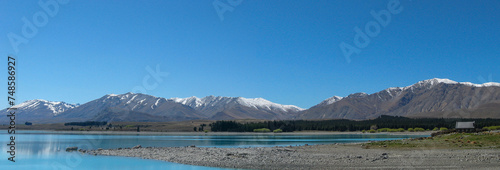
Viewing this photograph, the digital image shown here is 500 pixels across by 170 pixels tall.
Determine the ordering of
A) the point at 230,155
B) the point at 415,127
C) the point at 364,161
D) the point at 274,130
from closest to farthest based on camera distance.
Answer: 1. the point at 364,161
2. the point at 230,155
3. the point at 415,127
4. the point at 274,130

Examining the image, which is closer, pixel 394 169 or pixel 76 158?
pixel 394 169

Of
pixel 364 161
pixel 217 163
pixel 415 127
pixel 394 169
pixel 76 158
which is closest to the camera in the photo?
pixel 394 169

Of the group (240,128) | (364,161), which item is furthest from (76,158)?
(240,128)

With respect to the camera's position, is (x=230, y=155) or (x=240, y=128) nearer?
(x=230, y=155)

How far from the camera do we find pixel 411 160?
1179 inches

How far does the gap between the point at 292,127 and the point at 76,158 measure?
394 ft

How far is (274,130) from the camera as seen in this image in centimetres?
15350

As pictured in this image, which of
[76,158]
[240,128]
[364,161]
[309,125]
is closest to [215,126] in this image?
[240,128]

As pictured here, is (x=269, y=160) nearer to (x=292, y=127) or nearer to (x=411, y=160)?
(x=411, y=160)

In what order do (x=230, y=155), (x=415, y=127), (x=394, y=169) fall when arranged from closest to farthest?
(x=394, y=169), (x=230, y=155), (x=415, y=127)

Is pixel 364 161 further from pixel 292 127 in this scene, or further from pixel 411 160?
pixel 292 127

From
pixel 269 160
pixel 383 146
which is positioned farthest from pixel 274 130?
pixel 269 160

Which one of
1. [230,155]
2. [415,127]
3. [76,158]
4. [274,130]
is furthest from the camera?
[274,130]

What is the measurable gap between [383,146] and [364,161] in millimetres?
13491
